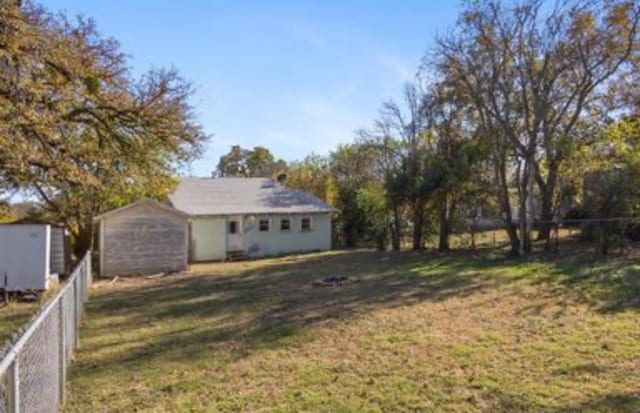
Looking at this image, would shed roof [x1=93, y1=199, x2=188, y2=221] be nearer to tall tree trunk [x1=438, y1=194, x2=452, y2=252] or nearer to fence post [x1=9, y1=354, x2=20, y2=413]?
tall tree trunk [x1=438, y1=194, x2=452, y2=252]

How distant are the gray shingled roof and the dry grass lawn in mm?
9759

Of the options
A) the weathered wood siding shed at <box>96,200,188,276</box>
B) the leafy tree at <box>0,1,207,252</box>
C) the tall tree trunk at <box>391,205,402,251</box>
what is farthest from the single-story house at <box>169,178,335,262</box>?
the leafy tree at <box>0,1,207,252</box>

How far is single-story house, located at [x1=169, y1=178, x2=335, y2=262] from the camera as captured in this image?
23078mm

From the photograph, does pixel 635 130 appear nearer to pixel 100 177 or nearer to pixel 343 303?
pixel 343 303

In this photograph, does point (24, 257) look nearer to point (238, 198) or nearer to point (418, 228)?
point (238, 198)

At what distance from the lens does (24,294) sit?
1224cm

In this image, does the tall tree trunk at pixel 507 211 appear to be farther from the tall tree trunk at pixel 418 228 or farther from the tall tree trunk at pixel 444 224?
the tall tree trunk at pixel 418 228

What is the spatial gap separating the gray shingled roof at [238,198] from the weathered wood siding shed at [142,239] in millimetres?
4162

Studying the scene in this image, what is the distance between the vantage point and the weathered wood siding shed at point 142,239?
17750mm

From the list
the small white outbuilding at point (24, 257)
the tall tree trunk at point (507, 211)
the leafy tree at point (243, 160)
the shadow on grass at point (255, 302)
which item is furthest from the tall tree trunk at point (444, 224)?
the leafy tree at point (243, 160)

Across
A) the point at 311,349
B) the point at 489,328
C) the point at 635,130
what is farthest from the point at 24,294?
the point at 635,130

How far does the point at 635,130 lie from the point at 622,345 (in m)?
13.9

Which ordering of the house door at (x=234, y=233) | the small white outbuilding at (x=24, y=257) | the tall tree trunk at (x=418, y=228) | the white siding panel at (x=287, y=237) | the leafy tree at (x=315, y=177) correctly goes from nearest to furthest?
the small white outbuilding at (x=24, y=257) < the tall tree trunk at (x=418, y=228) < the house door at (x=234, y=233) < the white siding panel at (x=287, y=237) < the leafy tree at (x=315, y=177)

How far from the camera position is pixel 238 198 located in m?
25.1
